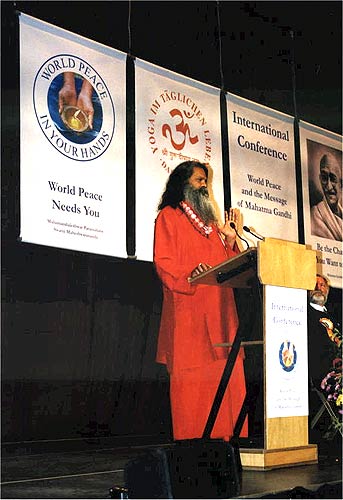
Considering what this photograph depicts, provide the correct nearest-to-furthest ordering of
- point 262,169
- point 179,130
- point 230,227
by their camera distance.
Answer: point 179,130 → point 230,227 → point 262,169

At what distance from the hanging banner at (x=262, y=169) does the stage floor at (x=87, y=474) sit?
79.0 inches

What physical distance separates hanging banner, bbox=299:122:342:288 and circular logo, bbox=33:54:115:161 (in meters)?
2.26

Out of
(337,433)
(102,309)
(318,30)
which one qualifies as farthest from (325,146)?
(102,309)

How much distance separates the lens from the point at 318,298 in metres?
7.52

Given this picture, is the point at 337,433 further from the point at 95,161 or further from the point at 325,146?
the point at 95,161

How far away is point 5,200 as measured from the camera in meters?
5.15

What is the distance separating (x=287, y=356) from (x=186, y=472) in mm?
1308

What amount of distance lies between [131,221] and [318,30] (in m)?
2.86

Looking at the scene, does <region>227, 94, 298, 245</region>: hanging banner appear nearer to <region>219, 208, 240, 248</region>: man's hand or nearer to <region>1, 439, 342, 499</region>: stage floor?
<region>219, 208, 240, 248</region>: man's hand

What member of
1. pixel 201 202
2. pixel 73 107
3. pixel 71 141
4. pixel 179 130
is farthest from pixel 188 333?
pixel 73 107

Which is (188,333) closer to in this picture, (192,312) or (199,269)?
(192,312)

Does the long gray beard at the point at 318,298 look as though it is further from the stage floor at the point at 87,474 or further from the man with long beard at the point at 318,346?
the stage floor at the point at 87,474

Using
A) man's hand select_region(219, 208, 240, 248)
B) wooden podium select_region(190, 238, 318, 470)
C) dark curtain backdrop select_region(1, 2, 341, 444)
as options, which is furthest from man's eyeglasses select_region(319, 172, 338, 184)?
wooden podium select_region(190, 238, 318, 470)

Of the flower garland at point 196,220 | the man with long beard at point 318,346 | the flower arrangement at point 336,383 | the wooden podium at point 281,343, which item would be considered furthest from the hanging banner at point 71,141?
the man with long beard at point 318,346
